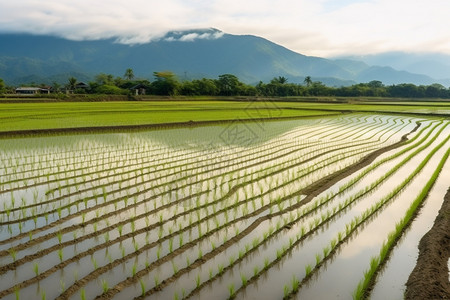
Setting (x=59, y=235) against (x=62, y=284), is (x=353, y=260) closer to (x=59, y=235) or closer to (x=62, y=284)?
(x=62, y=284)

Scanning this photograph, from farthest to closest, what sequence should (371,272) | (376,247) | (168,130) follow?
(168,130), (376,247), (371,272)

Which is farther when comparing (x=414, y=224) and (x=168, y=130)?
(x=168, y=130)

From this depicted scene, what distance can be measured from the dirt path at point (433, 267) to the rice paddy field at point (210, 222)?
14 centimetres

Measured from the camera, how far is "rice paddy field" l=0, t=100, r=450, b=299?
4.33m

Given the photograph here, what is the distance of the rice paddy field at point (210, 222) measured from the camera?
14.2 feet

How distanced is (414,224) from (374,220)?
64 cm

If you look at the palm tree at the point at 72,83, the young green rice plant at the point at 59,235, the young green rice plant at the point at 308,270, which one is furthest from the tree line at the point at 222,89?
the young green rice plant at the point at 308,270

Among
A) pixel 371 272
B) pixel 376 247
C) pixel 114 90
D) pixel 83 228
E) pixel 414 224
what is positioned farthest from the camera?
pixel 114 90

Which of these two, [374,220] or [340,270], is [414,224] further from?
[340,270]

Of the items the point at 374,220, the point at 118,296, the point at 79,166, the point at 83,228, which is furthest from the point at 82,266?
the point at 79,166

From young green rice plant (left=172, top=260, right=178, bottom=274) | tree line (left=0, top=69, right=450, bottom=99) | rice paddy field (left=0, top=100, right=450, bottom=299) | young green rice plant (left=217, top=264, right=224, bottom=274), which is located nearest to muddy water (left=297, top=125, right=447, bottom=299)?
rice paddy field (left=0, top=100, right=450, bottom=299)

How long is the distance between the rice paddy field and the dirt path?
0.14 m

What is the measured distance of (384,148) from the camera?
14.2 m

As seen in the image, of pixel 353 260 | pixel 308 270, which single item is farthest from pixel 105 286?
pixel 353 260
